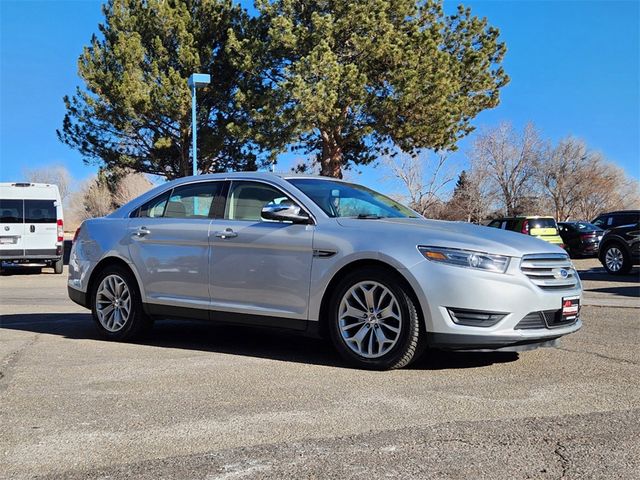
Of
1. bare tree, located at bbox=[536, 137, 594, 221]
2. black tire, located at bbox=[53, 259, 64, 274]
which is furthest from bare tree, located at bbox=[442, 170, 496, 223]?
black tire, located at bbox=[53, 259, 64, 274]

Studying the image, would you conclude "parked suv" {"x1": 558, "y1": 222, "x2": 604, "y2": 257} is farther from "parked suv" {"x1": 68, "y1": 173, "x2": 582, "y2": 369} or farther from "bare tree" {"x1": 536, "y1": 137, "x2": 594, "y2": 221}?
"bare tree" {"x1": 536, "y1": 137, "x2": 594, "y2": 221}

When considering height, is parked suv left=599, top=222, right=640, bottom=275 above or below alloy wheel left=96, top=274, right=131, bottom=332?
above

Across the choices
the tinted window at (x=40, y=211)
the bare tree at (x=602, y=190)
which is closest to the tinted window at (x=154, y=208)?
the tinted window at (x=40, y=211)

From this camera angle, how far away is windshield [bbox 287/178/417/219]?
543 centimetres

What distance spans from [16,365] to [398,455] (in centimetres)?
355

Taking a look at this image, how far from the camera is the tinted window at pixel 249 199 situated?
220 inches

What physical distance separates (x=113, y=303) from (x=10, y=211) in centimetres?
1141

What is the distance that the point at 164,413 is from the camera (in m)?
3.76

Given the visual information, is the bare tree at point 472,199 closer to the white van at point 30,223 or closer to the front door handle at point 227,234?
the white van at point 30,223

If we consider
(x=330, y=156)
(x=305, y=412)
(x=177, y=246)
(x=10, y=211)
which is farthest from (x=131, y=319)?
(x=330, y=156)

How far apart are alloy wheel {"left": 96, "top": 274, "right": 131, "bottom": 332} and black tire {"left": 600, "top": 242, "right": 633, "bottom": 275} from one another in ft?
39.7

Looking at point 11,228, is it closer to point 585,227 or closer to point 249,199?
point 249,199

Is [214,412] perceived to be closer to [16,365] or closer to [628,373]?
[16,365]

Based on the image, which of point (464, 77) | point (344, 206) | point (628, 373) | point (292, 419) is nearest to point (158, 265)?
point (344, 206)
